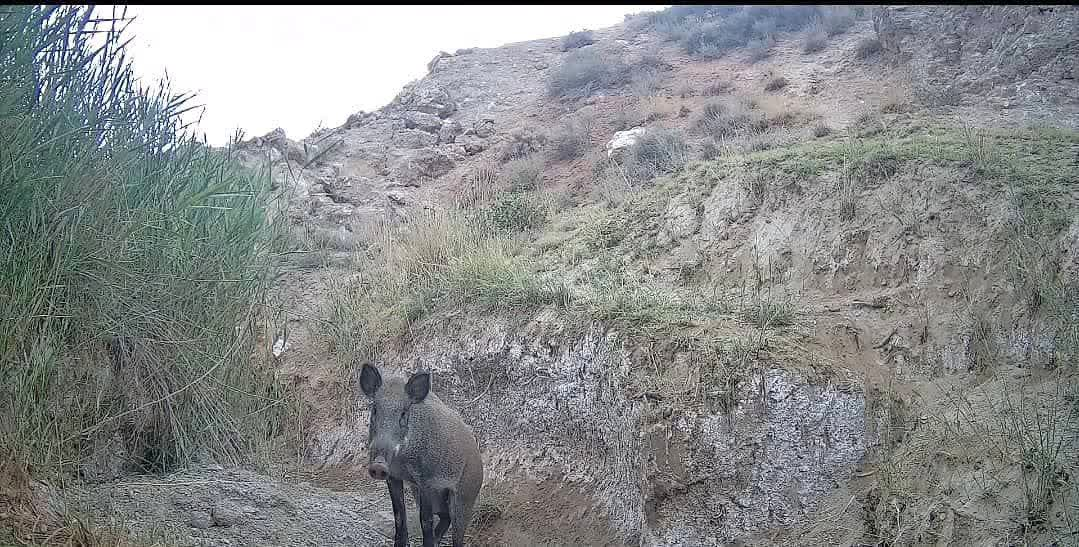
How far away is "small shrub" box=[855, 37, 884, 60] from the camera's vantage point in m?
18.4

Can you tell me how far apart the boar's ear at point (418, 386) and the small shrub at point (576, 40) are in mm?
22704

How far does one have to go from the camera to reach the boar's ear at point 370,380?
6.12 m

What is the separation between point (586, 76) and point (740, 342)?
1797 cm

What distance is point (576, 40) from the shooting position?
27375mm

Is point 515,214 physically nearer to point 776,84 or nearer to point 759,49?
point 776,84

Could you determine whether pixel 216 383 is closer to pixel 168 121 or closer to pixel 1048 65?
pixel 168 121

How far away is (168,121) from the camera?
820cm

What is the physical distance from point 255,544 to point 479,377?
3454mm

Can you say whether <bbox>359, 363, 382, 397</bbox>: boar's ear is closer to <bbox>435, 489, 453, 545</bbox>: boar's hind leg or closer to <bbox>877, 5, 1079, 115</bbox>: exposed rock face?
<bbox>435, 489, 453, 545</bbox>: boar's hind leg

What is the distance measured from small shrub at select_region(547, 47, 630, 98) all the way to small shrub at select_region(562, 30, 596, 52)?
8.88ft

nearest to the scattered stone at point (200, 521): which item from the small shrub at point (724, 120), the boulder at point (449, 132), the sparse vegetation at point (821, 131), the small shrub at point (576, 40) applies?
the sparse vegetation at point (821, 131)

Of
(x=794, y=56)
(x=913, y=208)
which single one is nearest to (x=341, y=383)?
(x=913, y=208)

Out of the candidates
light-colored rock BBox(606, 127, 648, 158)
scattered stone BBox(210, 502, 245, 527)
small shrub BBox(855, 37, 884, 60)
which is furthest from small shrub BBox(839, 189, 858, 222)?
small shrub BBox(855, 37, 884, 60)

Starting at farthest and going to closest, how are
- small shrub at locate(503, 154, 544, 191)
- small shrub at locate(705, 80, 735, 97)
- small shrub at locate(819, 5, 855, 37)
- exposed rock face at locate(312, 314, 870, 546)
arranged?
small shrub at locate(819, 5, 855, 37) < small shrub at locate(705, 80, 735, 97) < small shrub at locate(503, 154, 544, 191) < exposed rock face at locate(312, 314, 870, 546)
